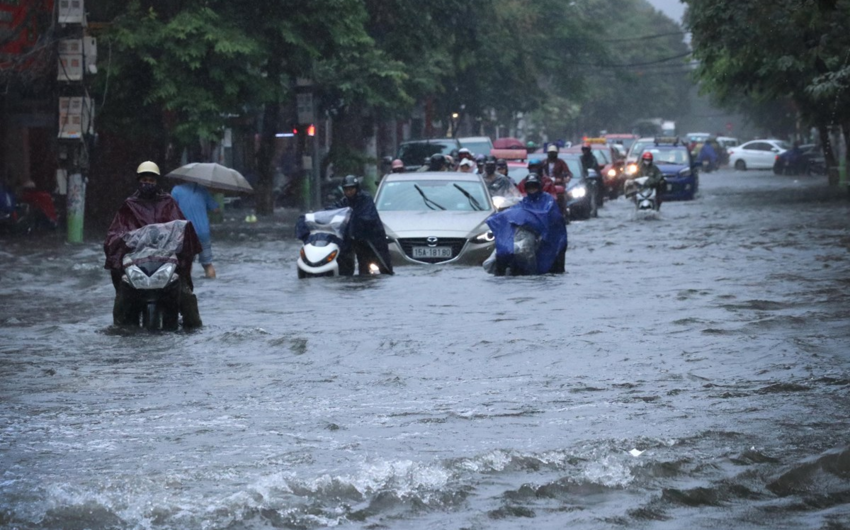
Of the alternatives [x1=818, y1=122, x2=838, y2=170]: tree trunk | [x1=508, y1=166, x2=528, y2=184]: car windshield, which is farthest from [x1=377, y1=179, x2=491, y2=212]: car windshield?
[x1=818, y1=122, x2=838, y2=170]: tree trunk

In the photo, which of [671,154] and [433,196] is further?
[671,154]

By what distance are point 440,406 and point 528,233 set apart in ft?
26.5

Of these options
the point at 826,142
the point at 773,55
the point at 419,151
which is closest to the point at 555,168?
the point at 773,55

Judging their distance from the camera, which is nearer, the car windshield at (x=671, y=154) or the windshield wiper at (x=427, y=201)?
the windshield wiper at (x=427, y=201)

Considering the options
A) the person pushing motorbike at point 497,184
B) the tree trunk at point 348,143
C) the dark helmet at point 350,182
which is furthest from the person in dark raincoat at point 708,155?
the dark helmet at point 350,182

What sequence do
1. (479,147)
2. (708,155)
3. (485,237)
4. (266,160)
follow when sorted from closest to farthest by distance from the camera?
(485,237) < (266,160) < (479,147) < (708,155)

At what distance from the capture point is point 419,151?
35.2 metres

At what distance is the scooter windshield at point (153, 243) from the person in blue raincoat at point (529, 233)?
18.0ft

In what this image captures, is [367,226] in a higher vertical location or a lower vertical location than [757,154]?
lower

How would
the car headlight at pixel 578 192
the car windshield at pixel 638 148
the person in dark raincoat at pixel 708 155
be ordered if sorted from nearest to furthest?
the car headlight at pixel 578 192
the car windshield at pixel 638 148
the person in dark raincoat at pixel 708 155

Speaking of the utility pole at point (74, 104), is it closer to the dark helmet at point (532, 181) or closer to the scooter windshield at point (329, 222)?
the scooter windshield at point (329, 222)

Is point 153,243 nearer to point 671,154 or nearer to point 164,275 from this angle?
point 164,275

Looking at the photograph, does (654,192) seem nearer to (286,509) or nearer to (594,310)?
(594,310)

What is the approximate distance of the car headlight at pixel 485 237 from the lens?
59.2 feet
